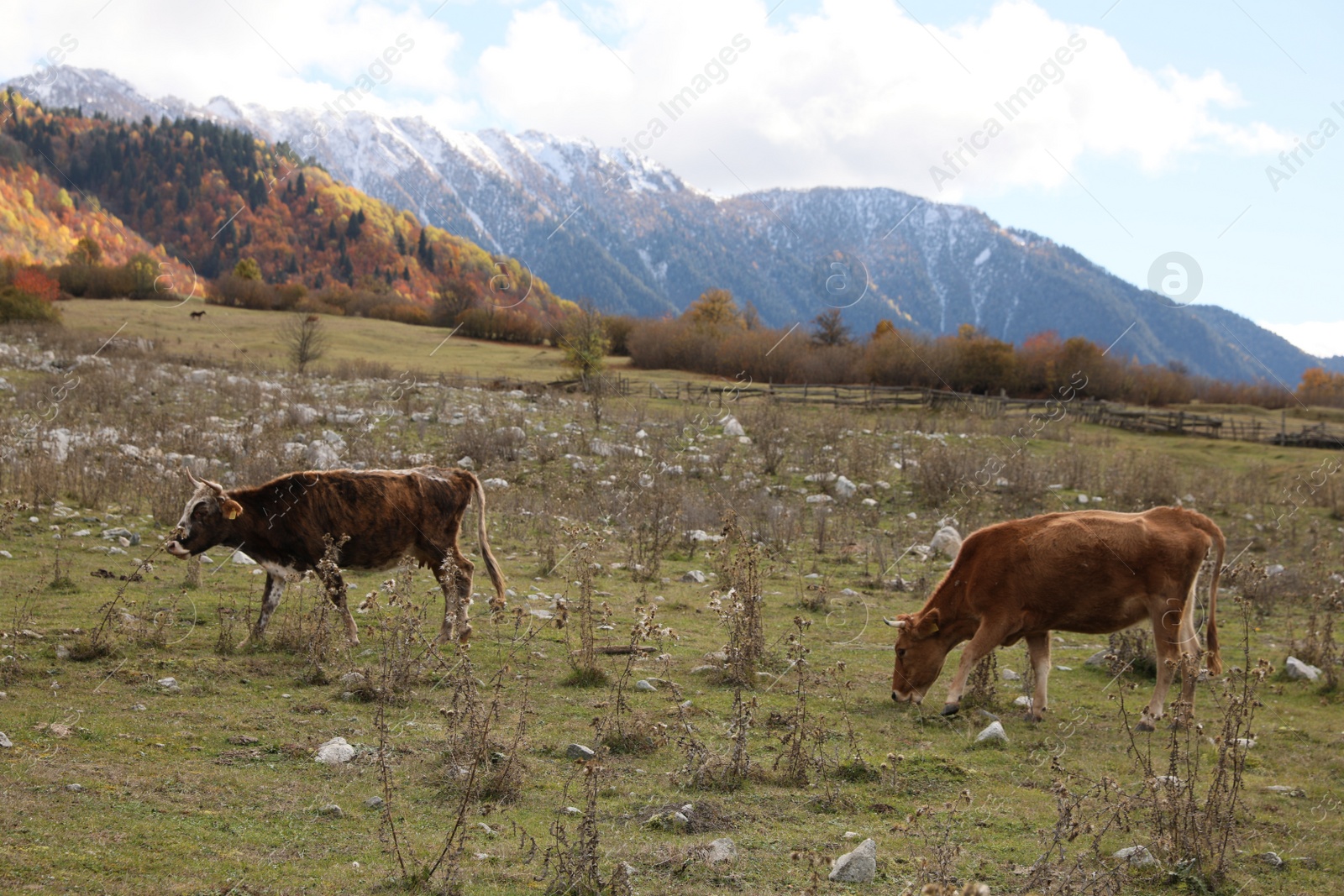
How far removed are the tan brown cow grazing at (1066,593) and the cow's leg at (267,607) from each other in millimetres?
6107

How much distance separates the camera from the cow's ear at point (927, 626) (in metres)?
8.91

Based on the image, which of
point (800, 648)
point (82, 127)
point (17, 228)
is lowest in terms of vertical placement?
point (800, 648)

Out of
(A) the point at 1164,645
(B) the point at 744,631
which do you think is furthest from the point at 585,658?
(A) the point at 1164,645

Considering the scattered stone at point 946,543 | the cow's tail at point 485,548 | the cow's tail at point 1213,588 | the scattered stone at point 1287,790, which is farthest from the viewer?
the scattered stone at point 946,543

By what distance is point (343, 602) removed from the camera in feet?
28.8

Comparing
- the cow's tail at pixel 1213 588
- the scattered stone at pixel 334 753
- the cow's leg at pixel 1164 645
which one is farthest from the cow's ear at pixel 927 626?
the scattered stone at pixel 334 753

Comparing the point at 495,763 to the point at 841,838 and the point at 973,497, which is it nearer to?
the point at 841,838

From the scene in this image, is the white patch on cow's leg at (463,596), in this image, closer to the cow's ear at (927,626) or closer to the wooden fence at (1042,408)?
the cow's ear at (927,626)

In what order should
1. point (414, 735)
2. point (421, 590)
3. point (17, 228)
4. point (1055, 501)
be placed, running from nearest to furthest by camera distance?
point (414, 735) < point (421, 590) < point (1055, 501) < point (17, 228)

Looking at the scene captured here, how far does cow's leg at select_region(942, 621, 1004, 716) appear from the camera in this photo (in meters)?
8.52

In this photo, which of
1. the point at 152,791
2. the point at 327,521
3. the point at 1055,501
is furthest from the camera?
the point at 1055,501

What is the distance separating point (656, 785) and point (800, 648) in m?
1.59

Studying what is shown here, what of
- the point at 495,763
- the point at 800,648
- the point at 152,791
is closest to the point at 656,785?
the point at 495,763

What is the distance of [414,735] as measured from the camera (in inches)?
266
